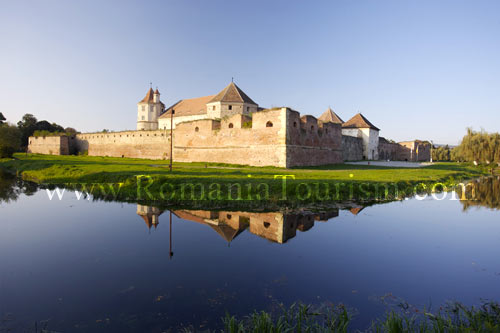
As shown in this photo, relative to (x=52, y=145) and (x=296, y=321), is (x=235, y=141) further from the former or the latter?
(x=52, y=145)

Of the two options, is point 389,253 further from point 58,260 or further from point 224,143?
point 224,143

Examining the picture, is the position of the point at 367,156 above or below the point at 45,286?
above

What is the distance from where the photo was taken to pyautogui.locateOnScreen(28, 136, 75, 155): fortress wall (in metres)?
41.2

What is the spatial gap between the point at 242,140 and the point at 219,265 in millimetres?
16093

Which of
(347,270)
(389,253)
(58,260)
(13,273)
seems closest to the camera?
(13,273)

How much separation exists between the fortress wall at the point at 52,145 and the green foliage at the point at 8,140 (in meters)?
8.77

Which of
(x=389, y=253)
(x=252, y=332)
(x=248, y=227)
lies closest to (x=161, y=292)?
(x=252, y=332)

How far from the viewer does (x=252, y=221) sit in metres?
7.70

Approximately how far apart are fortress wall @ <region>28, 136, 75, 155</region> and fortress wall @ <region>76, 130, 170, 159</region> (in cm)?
158

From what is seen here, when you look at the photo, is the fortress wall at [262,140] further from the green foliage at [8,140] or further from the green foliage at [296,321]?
the green foliage at [8,140]

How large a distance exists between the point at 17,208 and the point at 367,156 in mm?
33540

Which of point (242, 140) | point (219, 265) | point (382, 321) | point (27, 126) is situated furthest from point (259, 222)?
point (27, 126)

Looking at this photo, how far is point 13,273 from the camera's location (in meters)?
4.49

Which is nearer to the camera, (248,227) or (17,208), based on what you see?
(248,227)
